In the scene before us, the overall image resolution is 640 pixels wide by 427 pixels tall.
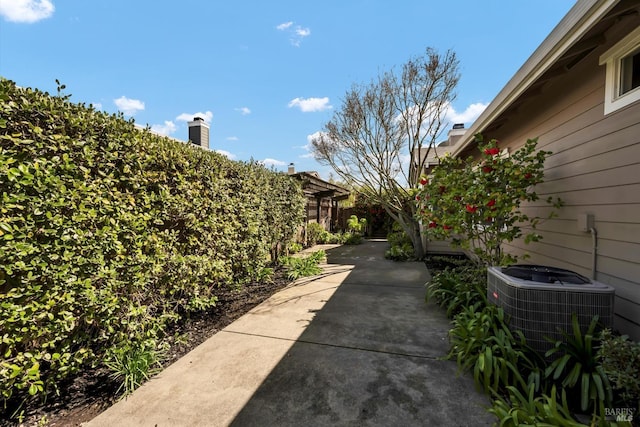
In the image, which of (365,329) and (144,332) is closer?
(144,332)

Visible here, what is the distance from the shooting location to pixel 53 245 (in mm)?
1879

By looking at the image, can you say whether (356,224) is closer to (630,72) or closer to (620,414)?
(630,72)

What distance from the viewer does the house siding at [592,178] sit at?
2.17m

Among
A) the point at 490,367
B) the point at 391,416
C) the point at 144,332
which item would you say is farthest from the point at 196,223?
the point at 490,367

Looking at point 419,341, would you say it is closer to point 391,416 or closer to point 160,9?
point 391,416

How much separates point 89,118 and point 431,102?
7.86m

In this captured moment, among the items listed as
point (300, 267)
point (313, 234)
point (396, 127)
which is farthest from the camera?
point (313, 234)

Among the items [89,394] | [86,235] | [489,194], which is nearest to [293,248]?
[489,194]

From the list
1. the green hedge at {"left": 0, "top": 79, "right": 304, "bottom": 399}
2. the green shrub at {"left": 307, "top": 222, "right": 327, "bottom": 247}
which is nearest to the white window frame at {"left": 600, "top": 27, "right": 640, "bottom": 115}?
the green hedge at {"left": 0, "top": 79, "right": 304, "bottom": 399}

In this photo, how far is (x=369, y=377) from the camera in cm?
236

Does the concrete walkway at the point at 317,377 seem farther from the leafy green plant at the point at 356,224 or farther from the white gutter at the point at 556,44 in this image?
the leafy green plant at the point at 356,224

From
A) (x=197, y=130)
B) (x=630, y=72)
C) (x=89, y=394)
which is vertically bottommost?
(x=89, y=394)

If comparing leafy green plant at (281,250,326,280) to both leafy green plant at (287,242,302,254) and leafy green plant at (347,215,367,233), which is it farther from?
leafy green plant at (347,215,367,233)

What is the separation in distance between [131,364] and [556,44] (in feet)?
15.8
